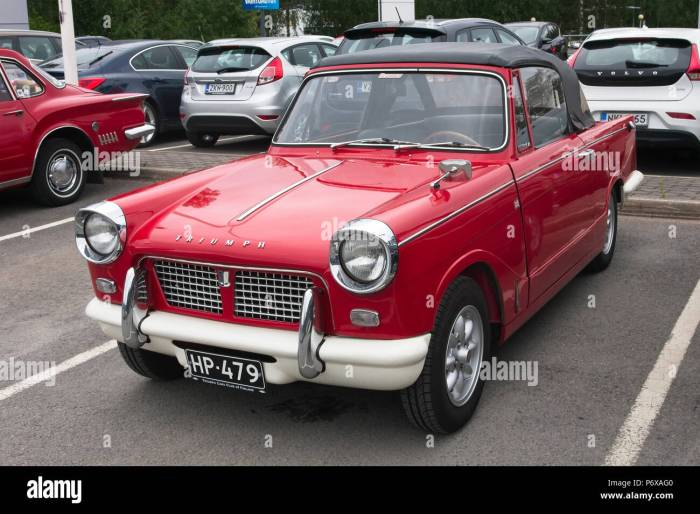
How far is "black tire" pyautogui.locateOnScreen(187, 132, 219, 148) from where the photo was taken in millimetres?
13156

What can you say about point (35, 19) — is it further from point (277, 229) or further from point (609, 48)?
point (277, 229)

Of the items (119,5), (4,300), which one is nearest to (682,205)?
(4,300)

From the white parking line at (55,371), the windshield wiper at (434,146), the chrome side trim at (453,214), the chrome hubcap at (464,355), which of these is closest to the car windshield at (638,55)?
the windshield wiper at (434,146)

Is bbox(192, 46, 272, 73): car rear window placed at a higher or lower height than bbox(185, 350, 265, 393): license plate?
higher

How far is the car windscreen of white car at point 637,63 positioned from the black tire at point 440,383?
6377 millimetres

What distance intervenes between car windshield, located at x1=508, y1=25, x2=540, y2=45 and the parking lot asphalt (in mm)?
13515

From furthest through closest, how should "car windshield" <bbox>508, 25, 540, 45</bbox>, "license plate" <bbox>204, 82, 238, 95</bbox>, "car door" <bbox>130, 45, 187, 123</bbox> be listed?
"car windshield" <bbox>508, 25, 540, 45</bbox> → "car door" <bbox>130, 45, 187, 123</bbox> → "license plate" <bbox>204, 82, 238, 95</bbox>

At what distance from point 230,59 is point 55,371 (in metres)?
8.28

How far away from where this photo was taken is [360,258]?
12.3 feet

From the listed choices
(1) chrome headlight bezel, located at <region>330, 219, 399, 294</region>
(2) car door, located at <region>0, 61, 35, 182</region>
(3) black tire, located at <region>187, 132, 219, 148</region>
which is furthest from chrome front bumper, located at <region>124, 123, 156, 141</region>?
(1) chrome headlight bezel, located at <region>330, 219, 399, 294</region>

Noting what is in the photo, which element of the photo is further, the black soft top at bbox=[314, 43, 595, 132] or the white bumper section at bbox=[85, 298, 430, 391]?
the black soft top at bbox=[314, 43, 595, 132]

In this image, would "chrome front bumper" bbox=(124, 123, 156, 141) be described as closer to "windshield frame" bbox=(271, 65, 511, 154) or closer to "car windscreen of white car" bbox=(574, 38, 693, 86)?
"car windscreen of white car" bbox=(574, 38, 693, 86)

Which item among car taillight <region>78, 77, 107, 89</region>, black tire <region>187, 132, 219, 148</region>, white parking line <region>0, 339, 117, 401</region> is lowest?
white parking line <region>0, 339, 117, 401</region>

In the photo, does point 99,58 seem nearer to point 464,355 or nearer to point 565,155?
point 565,155
